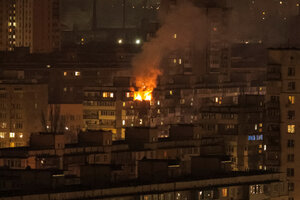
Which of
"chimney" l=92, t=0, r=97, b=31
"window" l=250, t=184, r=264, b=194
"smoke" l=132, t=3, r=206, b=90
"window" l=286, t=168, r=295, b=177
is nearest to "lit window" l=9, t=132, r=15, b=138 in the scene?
"smoke" l=132, t=3, r=206, b=90

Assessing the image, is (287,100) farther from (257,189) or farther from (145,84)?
(145,84)

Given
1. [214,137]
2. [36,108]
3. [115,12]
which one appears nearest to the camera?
[214,137]

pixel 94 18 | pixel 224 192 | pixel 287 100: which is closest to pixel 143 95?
pixel 287 100

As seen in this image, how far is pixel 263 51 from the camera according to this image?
146625mm

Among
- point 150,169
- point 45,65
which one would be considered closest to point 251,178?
point 150,169

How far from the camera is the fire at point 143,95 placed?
107250 mm

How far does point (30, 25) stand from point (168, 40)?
3036 cm

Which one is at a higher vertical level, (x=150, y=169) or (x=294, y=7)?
(x=294, y=7)

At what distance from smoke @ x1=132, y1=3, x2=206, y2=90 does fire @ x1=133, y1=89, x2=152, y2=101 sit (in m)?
0.32

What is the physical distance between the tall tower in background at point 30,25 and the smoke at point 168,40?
976 inches

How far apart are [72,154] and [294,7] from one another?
53.4m

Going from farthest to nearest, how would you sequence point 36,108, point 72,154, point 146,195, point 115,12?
1. point 115,12
2. point 36,108
3. point 72,154
4. point 146,195

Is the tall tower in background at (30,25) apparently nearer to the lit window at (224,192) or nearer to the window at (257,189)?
the window at (257,189)

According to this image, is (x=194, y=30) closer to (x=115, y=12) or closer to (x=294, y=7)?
(x=294, y=7)
